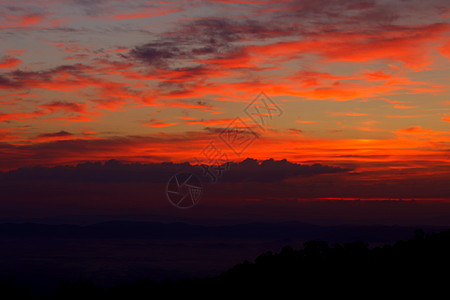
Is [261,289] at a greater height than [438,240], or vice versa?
[438,240]

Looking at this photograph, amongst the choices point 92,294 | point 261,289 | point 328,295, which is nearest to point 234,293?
point 261,289

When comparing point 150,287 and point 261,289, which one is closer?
point 261,289

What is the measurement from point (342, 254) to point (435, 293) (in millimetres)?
40161

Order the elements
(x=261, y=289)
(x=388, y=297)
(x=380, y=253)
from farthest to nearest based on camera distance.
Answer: (x=380, y=253) < (x=261, y=289) < (x=388, y=297)

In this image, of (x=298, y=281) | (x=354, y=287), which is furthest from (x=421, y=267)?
(x=298, y=281)

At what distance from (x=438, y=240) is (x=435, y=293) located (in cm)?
2931

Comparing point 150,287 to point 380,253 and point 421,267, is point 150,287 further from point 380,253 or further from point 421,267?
A: point 421,267

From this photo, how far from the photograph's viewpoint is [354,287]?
60.7 m

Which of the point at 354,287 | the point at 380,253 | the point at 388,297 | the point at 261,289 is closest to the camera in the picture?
the point at 388,297

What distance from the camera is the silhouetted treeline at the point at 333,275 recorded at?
57163 millimetres

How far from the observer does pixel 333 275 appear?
72250 mm

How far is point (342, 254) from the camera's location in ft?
290

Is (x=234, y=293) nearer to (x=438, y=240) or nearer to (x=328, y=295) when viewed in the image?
(x=328, y=295)

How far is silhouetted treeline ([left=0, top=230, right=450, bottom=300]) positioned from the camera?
57.2 meters
